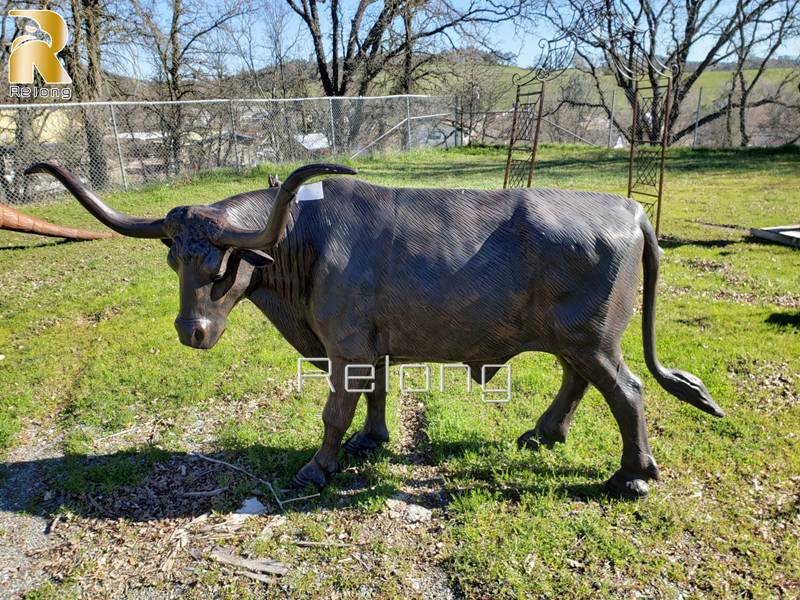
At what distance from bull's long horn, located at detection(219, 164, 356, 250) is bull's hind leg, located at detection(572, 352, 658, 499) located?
1.72m

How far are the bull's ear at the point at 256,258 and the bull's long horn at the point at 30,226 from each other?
8398mm

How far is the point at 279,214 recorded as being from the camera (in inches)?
102

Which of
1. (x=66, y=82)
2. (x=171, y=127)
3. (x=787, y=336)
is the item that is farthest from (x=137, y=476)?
(x=66, y=82)

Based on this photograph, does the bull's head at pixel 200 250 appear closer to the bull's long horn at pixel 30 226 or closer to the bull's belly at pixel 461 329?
the bull's belly at pixel 461 329

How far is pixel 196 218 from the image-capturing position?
9.34ft

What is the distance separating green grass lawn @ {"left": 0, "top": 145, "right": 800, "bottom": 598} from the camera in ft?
9.59

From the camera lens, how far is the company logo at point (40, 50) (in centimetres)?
1412

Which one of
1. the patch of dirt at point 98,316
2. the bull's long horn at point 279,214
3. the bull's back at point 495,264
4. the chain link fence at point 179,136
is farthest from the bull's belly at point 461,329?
the chain link fence at point 179,136

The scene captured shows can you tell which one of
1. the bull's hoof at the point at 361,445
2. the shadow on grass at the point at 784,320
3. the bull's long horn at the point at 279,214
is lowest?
the bull's hoof at the point at 361,445

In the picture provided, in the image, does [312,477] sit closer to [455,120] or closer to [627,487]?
[627,487]

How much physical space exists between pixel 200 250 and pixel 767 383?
15.4 feet

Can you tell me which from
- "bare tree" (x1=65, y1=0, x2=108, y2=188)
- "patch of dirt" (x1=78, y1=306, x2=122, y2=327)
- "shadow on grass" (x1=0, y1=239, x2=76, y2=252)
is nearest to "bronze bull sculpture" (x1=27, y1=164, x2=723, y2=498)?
"patch of dirt" (x1=78, y1=306, x2=122, y2=327)

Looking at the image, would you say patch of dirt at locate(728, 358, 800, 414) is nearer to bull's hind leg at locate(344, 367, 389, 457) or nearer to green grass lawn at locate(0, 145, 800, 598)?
green grass lawn at locate(0, 145, 800, 598)

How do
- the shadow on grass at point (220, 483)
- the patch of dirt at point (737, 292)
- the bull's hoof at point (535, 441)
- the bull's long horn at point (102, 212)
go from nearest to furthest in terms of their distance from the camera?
1. the bull's long horn at point (102, 212)
2. the shadow on grass at point (220, 483)
3. the bull's hoof at point (535, 441)
4. the patch of dirt at point (737, 292)
